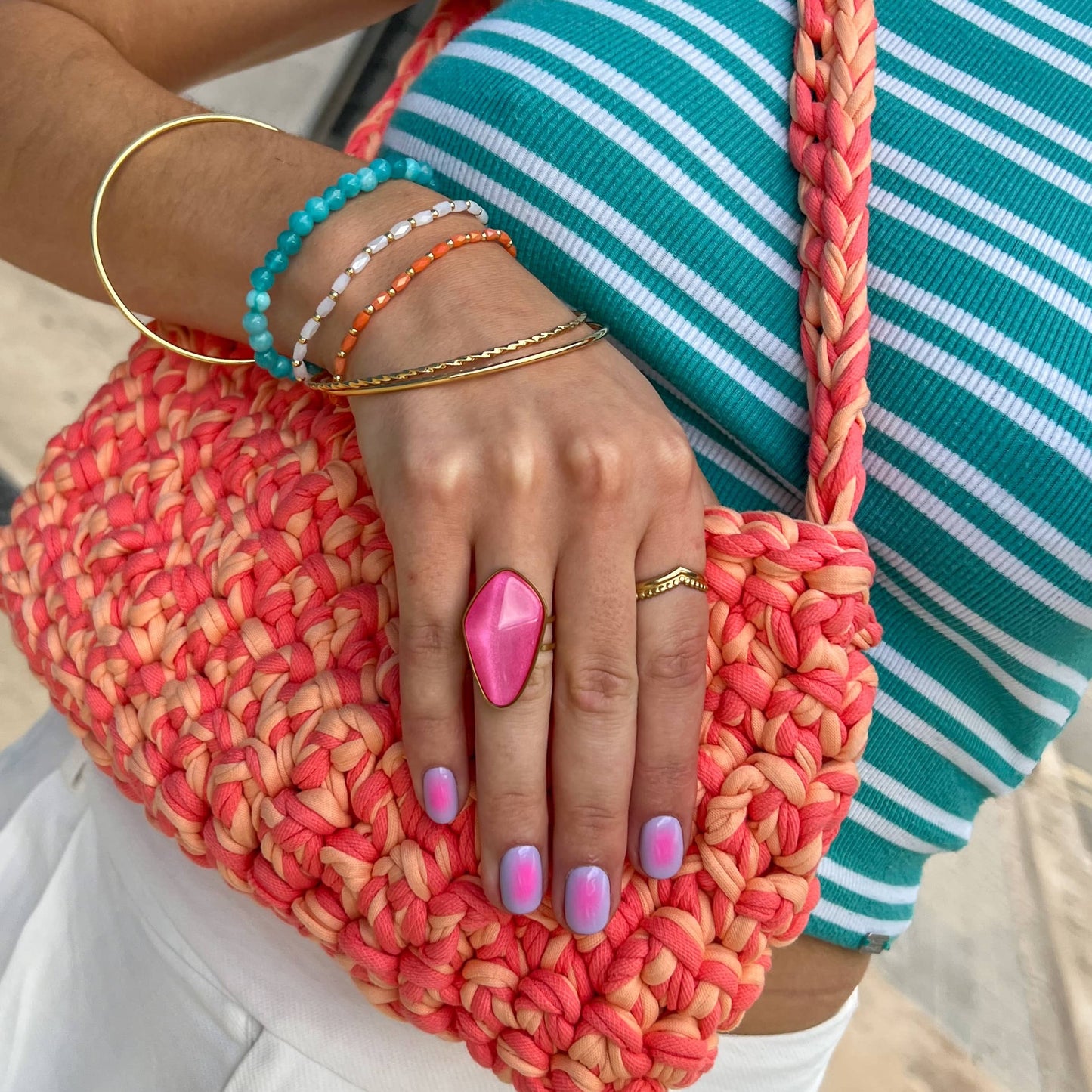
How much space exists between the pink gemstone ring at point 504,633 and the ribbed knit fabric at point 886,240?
184 millimetres

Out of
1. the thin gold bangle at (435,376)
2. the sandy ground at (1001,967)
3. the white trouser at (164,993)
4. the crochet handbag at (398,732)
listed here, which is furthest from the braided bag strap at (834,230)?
the sandy ground at (1001,967)

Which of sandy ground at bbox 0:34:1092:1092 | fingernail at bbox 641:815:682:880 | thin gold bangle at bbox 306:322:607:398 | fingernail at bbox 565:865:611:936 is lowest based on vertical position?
sandy ground at bbox 0:34:1092:1092

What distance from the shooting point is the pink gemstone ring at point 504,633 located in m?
0.42

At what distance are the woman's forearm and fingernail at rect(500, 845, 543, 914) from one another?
0.97 ft

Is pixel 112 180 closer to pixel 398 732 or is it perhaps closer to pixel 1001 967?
pixel 398 732

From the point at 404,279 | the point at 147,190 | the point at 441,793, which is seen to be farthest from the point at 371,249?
the point at 441,793

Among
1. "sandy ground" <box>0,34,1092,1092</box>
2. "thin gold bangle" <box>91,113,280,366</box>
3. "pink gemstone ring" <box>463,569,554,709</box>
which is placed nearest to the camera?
"pink gemstone ring" <box>463,569,554,709</box>

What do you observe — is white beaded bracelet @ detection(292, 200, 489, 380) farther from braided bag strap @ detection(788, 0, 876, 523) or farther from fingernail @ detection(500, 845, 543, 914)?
fingernail @ detection(500, 845, 543, 914)

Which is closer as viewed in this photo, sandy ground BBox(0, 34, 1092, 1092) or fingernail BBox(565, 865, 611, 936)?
fingernail BBox(565, 865, 611, 936)

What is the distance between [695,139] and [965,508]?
10.4 inches

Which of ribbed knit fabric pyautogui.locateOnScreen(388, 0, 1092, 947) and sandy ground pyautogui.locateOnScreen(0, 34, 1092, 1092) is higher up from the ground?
ribbed knit fabric pyautogui.locateOnScreen(388, 0, 1092, 947)

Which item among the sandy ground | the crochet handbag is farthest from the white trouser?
the sandy ground

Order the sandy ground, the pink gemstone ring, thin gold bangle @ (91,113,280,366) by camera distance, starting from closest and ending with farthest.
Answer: the pink gemstone ring → thin gold bangle @ (91,113,280,366) → the sandy ground

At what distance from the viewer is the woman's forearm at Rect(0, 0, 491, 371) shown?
51 cm
